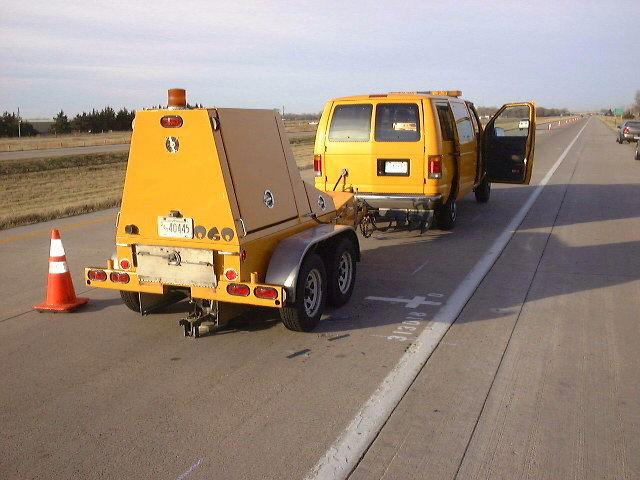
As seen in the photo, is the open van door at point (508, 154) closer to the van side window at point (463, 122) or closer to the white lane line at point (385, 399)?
the van side window at point (463, 122)

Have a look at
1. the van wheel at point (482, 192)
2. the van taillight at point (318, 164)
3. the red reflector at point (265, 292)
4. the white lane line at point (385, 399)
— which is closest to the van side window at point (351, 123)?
the van taillight at point (318, 164)

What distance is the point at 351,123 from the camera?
32.3 ft

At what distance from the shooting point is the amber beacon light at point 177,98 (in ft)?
16.7

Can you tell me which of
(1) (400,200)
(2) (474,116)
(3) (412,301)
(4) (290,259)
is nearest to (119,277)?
(4) (290,259)

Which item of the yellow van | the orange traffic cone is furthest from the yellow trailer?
the yellow van

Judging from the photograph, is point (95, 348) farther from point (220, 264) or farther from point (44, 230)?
point (44, 230)

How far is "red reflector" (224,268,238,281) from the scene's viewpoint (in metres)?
5.10

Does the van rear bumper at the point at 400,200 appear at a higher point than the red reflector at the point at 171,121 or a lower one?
lower

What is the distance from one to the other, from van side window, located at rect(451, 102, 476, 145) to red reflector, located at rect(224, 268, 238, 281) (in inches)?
253

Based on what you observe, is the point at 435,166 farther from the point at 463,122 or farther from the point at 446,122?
the point at 463,122

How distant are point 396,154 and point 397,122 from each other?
492 mm

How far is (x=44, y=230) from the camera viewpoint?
35.6ft

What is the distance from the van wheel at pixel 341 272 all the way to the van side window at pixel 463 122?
4794mm

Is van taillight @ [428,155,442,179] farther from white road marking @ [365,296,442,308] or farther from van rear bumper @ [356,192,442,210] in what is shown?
white road marking @ [365,296,442,308]
